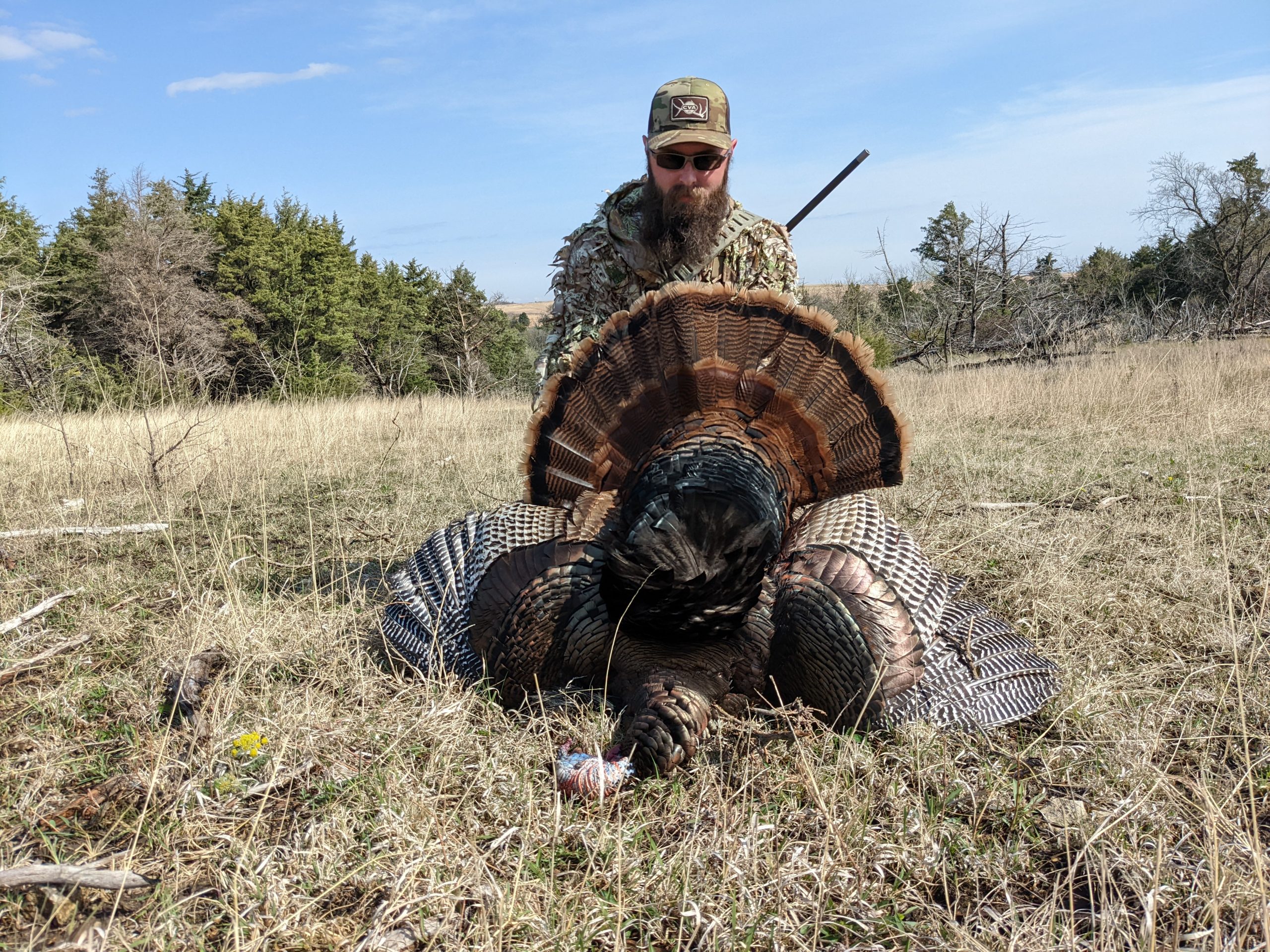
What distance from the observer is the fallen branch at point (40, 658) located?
264 centimetres

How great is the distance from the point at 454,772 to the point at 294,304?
78.2ft

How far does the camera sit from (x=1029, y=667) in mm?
2646

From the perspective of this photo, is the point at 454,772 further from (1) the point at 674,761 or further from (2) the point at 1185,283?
(2) the point at 1185,283

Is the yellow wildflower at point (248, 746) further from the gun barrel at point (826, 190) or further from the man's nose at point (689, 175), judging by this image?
the gun barrel at point (826, 190)

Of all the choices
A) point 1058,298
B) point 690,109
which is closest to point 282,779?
point 690,109

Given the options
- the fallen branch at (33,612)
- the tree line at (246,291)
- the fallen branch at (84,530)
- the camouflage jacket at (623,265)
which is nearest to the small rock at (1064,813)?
the camouflage jacket at (623,265)

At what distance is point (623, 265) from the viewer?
4.11m

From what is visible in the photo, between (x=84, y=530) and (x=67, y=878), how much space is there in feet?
11.5

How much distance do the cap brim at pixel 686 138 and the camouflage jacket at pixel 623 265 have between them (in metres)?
0.46

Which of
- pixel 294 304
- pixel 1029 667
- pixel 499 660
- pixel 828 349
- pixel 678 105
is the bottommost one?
pixel 1029 667

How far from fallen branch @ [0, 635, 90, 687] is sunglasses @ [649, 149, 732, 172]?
3209 mm

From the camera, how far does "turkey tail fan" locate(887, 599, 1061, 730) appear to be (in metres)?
2.45

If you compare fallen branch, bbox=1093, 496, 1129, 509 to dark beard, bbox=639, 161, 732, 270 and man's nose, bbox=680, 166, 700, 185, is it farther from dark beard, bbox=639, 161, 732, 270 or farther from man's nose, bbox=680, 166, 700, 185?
man's nose, bbox=680, 166, 700, 185

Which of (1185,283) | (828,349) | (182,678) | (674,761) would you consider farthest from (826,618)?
(1185,283)
